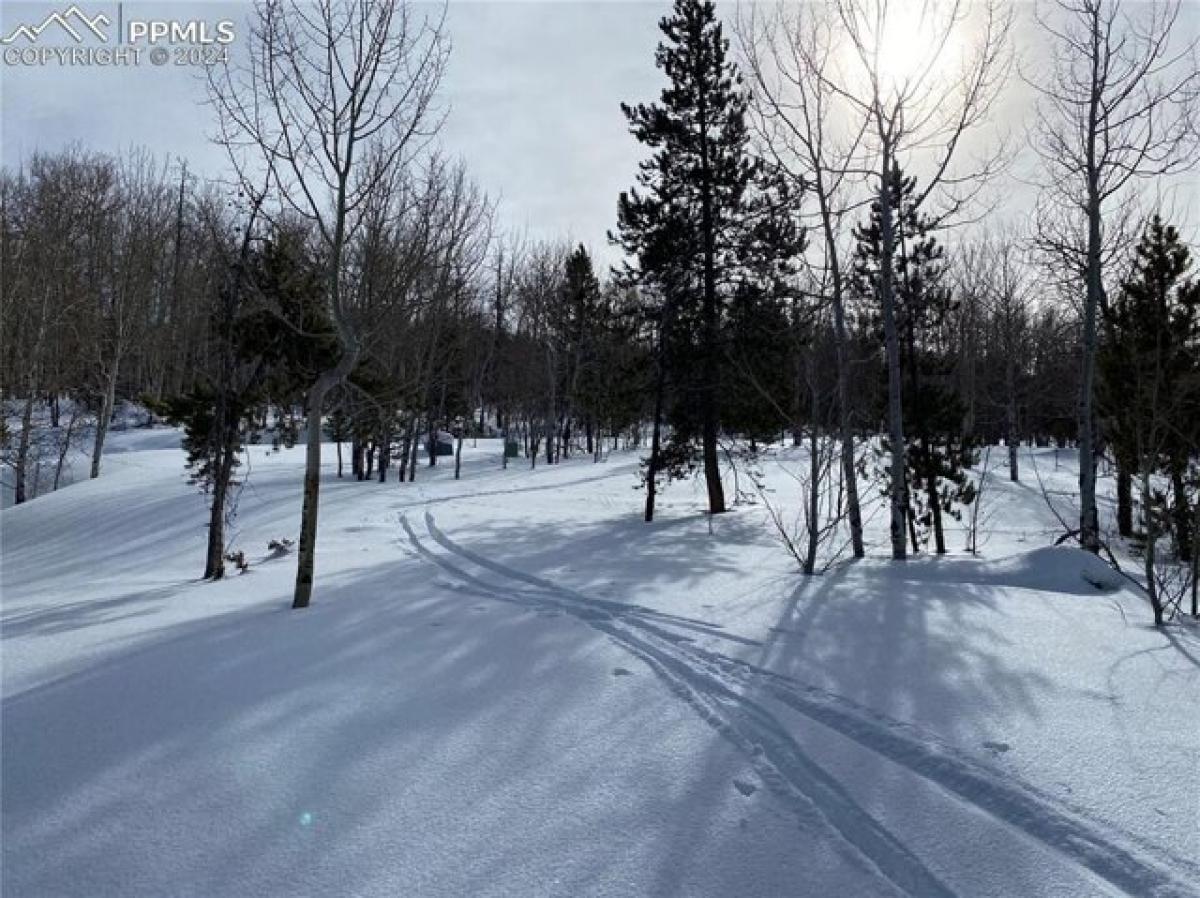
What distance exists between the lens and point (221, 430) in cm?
979

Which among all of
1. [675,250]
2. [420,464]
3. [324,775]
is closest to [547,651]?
[324,775]

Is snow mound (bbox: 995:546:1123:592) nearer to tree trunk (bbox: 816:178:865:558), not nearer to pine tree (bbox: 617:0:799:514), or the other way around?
tree trunk (bbox: 816:178:865:558)

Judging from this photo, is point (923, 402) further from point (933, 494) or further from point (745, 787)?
point (745, 787)

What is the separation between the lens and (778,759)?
3.41 metres

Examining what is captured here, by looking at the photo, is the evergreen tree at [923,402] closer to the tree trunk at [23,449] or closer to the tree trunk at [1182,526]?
the tree trunk at [1182,526]

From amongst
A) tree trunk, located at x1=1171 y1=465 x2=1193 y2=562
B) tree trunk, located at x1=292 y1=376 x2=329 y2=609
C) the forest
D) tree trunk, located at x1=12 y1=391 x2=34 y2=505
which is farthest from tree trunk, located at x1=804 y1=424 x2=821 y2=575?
tree trunk, located at x1=12 y1=391 x2=34 y2=505

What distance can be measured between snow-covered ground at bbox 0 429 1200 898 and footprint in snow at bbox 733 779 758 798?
0.04 feet

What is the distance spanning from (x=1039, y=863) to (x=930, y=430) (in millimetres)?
16894

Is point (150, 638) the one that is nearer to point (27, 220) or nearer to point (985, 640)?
point (985, 640)

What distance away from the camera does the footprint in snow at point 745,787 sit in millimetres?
3062

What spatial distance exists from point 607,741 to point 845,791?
3.90ft

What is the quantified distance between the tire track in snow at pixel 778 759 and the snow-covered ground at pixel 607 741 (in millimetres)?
18

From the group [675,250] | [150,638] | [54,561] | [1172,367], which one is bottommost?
[54,561]

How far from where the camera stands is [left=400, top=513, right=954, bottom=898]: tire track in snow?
256cm
